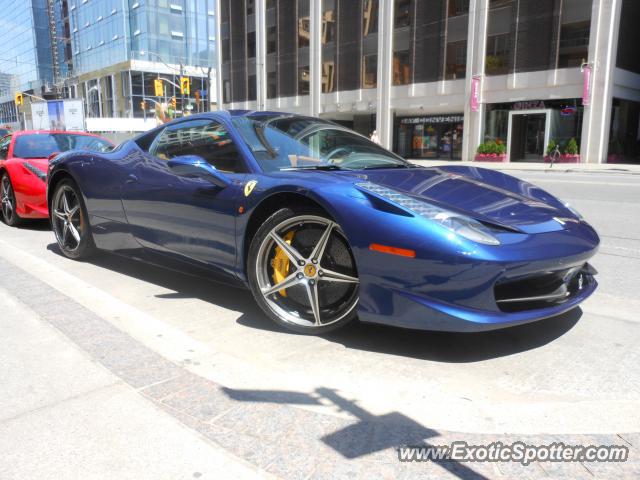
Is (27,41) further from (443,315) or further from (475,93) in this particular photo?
(443,315)

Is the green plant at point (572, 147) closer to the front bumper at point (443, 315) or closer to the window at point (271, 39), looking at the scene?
the window at point (271, 39)

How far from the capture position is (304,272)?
3.01 meters

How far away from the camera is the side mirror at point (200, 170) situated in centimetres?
328

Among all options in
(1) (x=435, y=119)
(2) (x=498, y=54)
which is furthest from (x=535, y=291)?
(1) (x=435, y=119)

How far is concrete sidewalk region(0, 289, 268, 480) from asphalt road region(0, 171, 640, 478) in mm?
267

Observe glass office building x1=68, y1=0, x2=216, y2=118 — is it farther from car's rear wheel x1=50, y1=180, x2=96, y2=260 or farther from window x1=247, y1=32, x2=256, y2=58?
car's rear wheel x1=50, y1=180, x2=96, y2=260

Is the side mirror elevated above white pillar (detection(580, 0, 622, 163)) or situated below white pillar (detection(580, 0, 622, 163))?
below

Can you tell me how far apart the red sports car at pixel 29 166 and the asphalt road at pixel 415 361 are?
304 centimetres

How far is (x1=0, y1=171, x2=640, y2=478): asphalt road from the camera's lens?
2189 mm

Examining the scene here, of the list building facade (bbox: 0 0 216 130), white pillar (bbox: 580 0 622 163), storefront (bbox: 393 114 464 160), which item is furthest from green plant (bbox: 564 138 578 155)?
building facade (bbox: 0 0 216 130)

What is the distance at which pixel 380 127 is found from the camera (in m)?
32.1

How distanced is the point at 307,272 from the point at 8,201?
241 inches

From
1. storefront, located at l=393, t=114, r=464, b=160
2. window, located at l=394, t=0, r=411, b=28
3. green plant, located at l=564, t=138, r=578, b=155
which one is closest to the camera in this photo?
green plant, located at l=564, t=138, r=578, b=155

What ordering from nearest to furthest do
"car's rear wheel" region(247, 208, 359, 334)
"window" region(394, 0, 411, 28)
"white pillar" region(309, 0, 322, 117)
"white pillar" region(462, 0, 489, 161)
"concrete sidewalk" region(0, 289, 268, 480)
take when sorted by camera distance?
"concrete sidewalk" region(0, 289, 268, 480) < "car's rear wheel" region(247, 208, 359, 334) < "white pillar" region(462, 0, 489, 161) < "window" region(394, 0, 411, 28) < "white pillar" region(309, 0, 322, 117)
